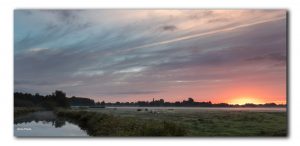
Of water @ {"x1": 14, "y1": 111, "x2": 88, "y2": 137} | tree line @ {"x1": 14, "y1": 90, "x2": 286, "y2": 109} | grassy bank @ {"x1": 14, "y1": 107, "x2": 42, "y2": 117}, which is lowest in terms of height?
water @ {"x1": 14, "y1": 111, "x2": 88, "y2": 137}

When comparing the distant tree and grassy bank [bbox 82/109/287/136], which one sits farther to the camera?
the distant tree

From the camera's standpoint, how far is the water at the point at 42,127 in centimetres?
1034

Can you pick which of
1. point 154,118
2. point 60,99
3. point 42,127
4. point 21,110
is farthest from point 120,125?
point 21,110

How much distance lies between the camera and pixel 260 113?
10383 millimetres

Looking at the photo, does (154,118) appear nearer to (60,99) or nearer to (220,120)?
(220,120)

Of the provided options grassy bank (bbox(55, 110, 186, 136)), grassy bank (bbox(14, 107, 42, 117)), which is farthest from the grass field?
grassy bank (bbox(14, 107, 42, 117))

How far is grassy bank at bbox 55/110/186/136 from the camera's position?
10344 millimetres

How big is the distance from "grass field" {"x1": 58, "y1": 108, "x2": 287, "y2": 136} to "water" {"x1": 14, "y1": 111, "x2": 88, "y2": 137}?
4.7 inches

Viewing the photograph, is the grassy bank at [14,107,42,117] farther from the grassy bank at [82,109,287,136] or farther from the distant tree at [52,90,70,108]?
the grassy bank at [82,109,287,136]

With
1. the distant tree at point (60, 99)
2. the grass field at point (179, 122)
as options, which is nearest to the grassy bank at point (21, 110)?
the distant tree at point (60, 99)

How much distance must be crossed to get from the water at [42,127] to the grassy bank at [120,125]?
3.6 inches

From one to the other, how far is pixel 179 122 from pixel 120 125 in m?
0.67

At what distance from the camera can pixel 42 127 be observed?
10.4m
